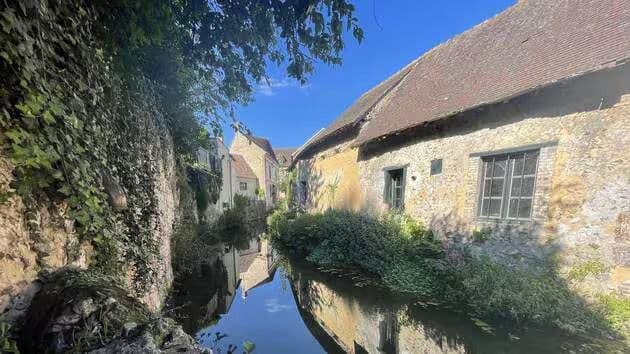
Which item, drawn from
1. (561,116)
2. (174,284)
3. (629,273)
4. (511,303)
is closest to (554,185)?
(561,116)

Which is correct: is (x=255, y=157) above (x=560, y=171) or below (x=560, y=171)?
below

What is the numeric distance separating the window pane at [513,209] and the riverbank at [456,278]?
1.08 m

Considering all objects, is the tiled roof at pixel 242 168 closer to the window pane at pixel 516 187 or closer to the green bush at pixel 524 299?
the window pane at pixel 516 187

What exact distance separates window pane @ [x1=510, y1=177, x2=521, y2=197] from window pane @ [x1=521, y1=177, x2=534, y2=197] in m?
0.08

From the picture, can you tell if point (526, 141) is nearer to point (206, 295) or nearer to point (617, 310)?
point (617, 310)

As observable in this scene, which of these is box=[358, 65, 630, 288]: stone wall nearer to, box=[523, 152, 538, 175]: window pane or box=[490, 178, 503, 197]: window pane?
box=[523, 152, 538, 175]: window pane

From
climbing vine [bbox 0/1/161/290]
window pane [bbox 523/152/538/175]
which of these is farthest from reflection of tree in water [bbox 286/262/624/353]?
climbing vine [bbox 0/1/161/290]

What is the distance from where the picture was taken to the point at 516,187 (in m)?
5.48

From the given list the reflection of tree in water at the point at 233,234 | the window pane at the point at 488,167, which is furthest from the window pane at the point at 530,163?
the reflection of tree in water at the point at 233,234

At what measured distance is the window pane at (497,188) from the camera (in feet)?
18.9

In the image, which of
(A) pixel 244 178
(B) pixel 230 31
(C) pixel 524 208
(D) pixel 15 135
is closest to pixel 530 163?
(C) pixel 524 208

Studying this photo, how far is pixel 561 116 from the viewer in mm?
4793

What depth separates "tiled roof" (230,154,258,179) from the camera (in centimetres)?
2676

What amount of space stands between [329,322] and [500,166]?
486cm
